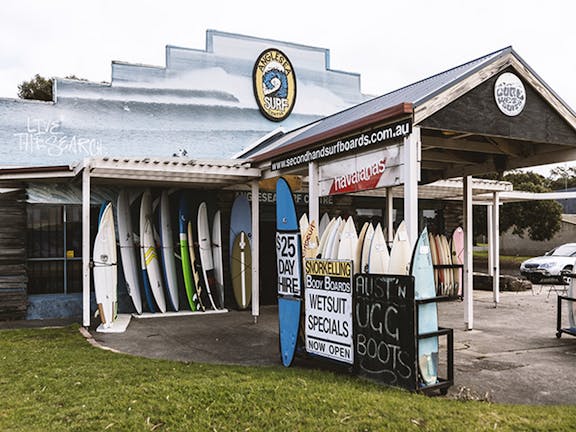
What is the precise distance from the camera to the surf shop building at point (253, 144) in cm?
584

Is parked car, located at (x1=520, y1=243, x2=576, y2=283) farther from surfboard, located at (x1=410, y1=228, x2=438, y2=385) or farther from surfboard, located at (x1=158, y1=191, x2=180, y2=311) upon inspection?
surfboard, located at (x1=410, y1=228, x2=438, y2=385)

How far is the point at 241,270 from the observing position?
427 inches

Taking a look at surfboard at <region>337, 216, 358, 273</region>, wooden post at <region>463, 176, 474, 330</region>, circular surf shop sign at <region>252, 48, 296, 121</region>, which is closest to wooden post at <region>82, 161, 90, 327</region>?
surfboard at <region>337, 216, 358, 273</region>

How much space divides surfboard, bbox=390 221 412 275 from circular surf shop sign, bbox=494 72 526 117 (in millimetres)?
2034

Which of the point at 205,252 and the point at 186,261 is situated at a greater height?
the point at 205,252

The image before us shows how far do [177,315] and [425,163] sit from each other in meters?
5.15

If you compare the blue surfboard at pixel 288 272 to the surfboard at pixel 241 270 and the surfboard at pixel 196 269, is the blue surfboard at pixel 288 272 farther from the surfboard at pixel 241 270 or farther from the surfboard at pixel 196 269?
the surfboard at pixel 241 270

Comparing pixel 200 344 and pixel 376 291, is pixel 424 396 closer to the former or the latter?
pixel 376 291

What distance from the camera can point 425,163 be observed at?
8.48m

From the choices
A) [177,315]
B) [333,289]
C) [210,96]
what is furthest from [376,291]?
[210,96]

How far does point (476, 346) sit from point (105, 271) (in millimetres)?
5663

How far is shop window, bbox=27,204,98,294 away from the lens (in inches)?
394

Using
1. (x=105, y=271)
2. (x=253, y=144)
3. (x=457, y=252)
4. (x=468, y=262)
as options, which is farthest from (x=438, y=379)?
(x=253, y=144)

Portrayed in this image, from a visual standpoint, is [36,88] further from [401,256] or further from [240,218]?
[401,256]
